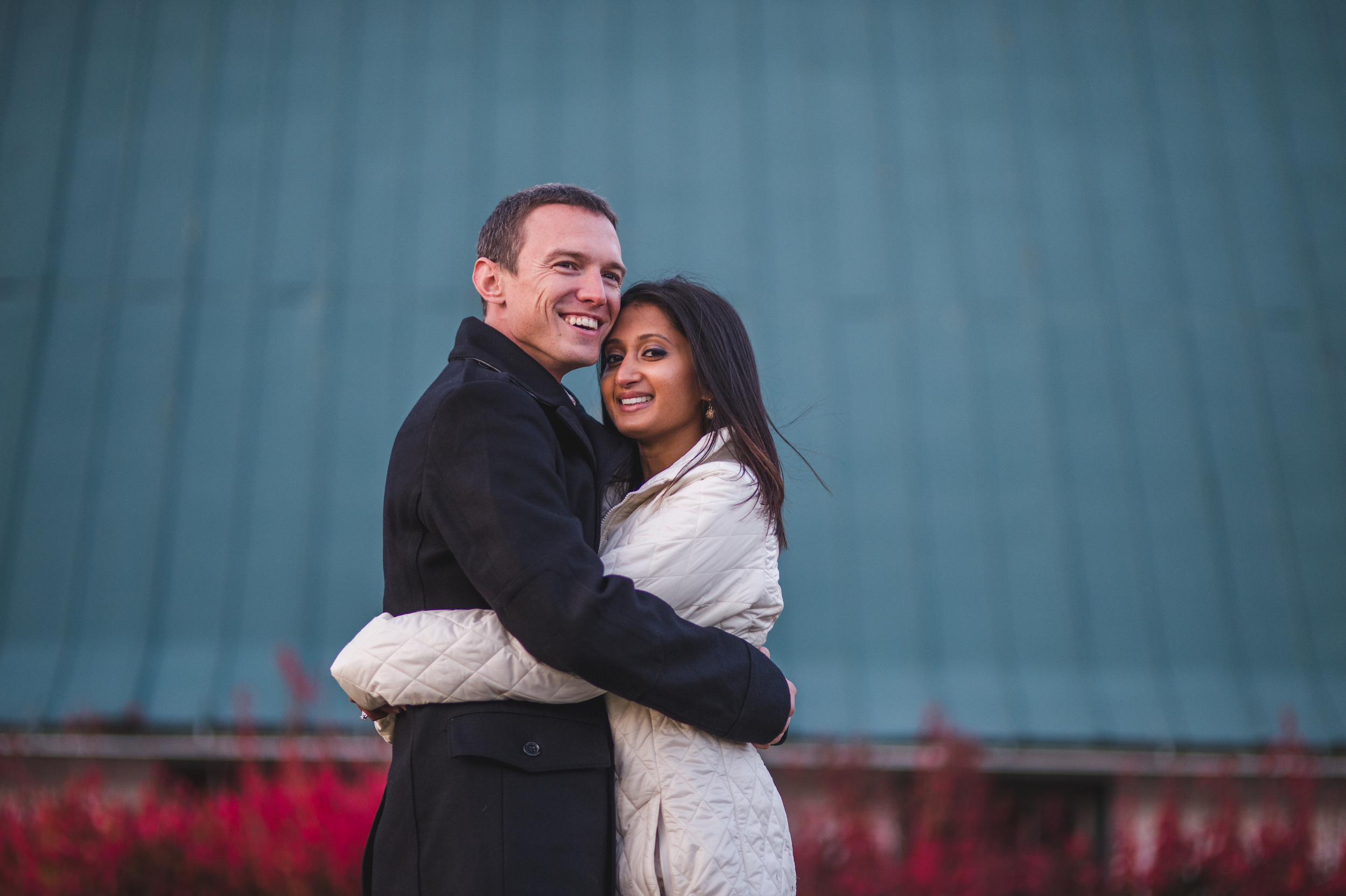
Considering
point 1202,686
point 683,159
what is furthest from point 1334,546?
point 683,159

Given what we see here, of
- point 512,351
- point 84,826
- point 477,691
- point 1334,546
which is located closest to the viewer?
point 477,691

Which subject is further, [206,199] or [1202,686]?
[206,199]

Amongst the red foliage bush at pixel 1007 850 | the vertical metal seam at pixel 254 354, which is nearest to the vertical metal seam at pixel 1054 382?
the red foliage bush at pixel 1007 850

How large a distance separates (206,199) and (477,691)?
6.07 metres

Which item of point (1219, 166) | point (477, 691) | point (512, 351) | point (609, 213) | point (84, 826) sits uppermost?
point (1219, 166)

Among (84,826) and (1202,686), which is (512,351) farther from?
(1202,686)

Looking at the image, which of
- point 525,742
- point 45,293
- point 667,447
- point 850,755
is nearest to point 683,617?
point 525,742

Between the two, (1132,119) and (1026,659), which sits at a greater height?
(1132,119)

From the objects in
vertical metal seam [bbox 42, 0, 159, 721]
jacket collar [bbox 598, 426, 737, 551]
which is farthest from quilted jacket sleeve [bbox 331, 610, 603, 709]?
vertical metal seam [bbox 42, 0, 159, 721]

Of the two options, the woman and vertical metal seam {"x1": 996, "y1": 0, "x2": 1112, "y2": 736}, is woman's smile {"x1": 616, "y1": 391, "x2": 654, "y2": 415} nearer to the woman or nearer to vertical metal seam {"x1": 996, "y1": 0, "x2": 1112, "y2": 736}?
the woman

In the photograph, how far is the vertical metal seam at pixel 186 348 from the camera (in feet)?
19.6

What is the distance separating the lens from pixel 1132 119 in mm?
7414

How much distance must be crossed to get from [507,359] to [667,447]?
0.59 metres

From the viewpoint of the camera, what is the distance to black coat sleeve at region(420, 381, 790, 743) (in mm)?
1848
